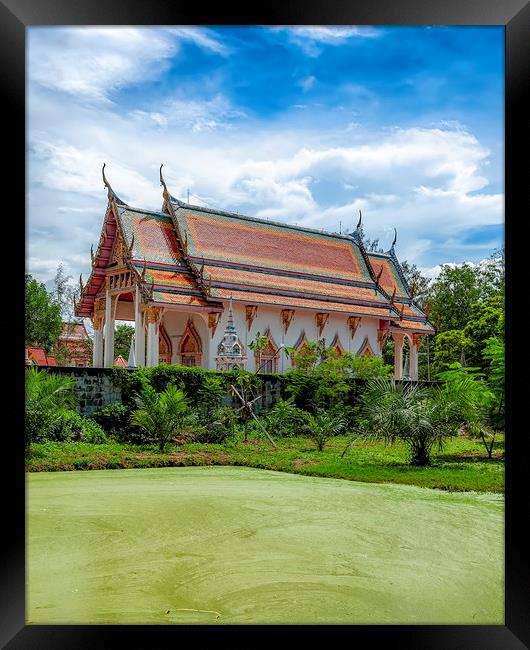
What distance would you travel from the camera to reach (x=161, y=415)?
31.5 feet

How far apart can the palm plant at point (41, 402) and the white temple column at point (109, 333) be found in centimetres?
553

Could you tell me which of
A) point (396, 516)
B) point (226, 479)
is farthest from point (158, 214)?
point (396, 516)

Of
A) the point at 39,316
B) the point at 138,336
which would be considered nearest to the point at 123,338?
the point at 39,316

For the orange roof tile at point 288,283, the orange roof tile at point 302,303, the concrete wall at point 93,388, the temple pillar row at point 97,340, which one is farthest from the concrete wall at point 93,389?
the temple pillar row at point 97,340

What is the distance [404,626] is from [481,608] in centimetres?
81

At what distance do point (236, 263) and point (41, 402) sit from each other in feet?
24.9

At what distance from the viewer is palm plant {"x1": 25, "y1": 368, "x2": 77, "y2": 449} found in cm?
847

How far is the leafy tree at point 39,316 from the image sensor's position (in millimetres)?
16719

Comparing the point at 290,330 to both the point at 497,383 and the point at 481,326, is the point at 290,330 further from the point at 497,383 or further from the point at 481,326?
the point at 497,383

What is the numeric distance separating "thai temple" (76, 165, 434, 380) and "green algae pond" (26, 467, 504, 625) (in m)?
6.87

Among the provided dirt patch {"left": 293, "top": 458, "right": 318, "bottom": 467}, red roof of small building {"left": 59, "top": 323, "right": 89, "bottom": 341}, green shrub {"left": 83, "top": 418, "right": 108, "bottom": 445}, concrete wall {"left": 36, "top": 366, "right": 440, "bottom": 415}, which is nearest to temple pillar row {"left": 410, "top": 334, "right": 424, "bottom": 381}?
red roof of small building {"left": 59, "top": 323, "right": 89, "bottom": 341}

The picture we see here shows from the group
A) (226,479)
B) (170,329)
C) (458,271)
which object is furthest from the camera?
(458,271)

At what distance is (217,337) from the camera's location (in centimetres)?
1476
